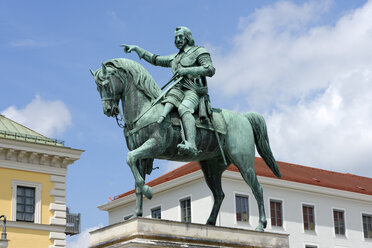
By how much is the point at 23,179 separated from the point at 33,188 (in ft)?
2.26

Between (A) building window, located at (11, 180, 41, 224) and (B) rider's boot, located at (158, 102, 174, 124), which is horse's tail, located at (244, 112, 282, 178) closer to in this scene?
(B) rider's boot, located at (158, 102, 174, 124)

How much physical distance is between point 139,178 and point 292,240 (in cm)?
3830

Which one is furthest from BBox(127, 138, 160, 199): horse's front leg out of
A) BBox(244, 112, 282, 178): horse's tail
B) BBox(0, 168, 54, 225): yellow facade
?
BBox(0, 168, 54, 225): yellow facade

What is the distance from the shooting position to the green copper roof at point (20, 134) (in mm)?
35781

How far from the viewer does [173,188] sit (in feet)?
168

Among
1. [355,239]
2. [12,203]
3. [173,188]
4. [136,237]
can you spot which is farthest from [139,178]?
[355,239]

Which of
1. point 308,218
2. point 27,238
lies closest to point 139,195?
point 27,238

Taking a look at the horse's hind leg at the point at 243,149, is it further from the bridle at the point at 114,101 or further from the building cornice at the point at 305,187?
the building cornice at the point at 305,187

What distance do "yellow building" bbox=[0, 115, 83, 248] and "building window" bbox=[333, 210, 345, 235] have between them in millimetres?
24041

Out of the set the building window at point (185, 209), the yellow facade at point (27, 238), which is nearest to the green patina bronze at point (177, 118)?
the yellow facade at point (27, 238)

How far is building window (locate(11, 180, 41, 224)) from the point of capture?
34906 millimetres

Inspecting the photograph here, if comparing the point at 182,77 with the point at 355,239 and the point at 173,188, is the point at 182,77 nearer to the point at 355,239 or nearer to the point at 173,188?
the point at 173,188

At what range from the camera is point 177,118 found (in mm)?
14078

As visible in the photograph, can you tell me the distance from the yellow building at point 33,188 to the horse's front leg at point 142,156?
869 inches
